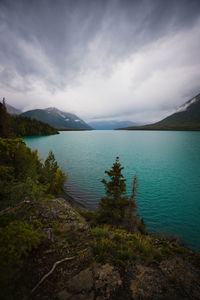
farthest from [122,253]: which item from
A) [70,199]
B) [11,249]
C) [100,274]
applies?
[70,199]

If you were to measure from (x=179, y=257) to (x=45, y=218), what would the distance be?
1129 centimetres

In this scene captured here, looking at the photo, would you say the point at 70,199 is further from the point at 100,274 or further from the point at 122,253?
the point at 100,274

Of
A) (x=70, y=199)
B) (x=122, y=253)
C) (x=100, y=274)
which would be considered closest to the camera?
(x=100, y=274)

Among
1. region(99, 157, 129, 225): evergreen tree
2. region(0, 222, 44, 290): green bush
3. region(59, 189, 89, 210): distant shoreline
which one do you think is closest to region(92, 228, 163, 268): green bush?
region(0, 222, 44, 290): green bush

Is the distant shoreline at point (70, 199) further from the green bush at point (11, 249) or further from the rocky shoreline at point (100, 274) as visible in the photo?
the green bush at point (11, 249)

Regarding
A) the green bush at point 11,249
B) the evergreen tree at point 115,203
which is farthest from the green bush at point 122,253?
the evergreen tree at point 115,203

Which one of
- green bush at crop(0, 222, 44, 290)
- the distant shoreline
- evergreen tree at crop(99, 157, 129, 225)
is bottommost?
the distant shoreline

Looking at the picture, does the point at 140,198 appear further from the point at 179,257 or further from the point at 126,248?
the point at 126,248

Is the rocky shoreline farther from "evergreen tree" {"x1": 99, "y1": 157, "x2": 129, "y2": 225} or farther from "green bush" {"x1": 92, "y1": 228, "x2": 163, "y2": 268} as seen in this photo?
"evergreen tree" {"x1": 99, "y1": 157, "x2": 129, "y2": 225}

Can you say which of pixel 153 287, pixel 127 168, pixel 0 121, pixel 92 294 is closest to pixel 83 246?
pixel 92 294

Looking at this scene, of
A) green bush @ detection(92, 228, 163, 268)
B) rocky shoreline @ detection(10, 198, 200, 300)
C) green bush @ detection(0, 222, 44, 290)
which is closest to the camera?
green bush @ detection(0, 222, 44, 290)

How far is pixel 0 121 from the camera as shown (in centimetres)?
3366

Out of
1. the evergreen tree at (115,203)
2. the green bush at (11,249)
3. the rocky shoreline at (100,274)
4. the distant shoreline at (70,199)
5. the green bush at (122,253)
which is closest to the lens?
the green bush at (11,249)

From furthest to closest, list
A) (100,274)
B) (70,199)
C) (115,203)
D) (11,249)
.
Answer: (70,199)
(115,203)
(100,274)
(11,249)
